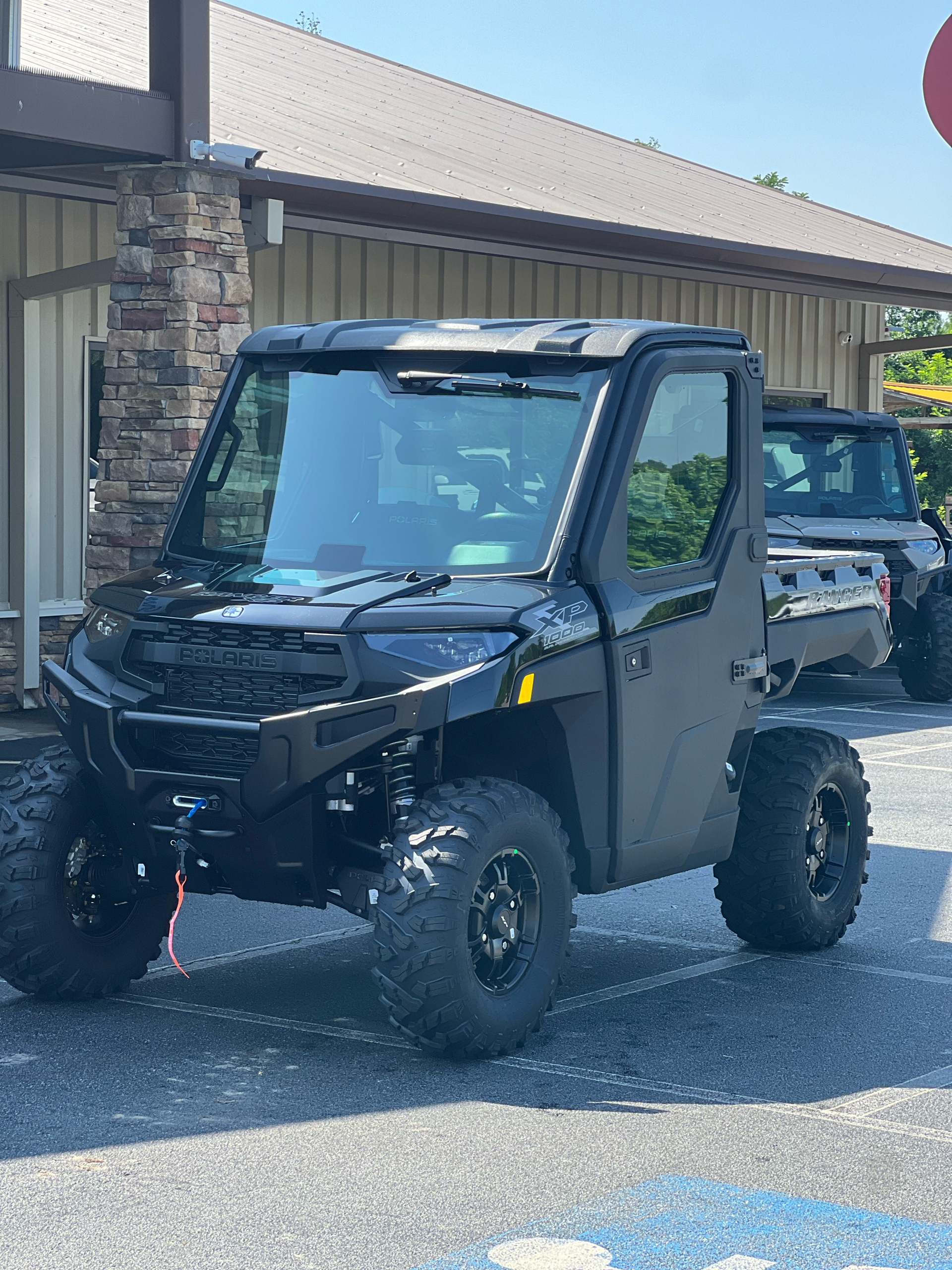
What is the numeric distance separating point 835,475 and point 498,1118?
1218cm

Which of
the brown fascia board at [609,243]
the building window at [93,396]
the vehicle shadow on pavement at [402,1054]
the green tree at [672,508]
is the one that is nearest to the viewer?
the vehicle shadow on pavement at [402,1054]

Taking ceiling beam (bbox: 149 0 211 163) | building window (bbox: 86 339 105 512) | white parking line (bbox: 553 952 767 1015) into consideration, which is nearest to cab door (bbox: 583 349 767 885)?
white parking line (bbox: 553 952 767 1015)

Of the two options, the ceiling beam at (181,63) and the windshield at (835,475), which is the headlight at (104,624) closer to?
the ceiling beam at (181,63)

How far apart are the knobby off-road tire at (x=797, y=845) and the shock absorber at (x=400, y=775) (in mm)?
1762

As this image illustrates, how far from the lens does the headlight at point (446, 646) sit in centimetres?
542

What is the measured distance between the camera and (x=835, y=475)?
16.5 metres

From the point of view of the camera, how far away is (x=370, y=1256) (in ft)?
13.3

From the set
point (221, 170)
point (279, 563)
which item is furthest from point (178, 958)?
point (221, 170)

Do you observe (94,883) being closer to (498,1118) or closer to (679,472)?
(498,1118)

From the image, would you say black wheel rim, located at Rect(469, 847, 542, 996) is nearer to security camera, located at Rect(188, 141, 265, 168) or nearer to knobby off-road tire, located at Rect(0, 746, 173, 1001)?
knobby off-road tire, located at Rect(0, 746, 173, 1001)

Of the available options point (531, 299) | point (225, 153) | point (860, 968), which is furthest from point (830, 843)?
point (531, 299)

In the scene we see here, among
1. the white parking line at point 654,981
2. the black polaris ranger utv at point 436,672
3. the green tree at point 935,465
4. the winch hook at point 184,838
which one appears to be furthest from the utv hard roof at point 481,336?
the green tree at point 935,465

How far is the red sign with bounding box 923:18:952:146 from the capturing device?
576 cm

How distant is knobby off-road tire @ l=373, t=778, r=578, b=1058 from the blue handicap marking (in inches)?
39.8
